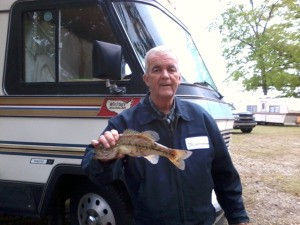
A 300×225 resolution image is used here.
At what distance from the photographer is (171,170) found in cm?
233

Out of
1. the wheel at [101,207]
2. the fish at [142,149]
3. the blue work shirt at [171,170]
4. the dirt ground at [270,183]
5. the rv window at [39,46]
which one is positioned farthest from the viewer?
the dirt ground at [270,183]

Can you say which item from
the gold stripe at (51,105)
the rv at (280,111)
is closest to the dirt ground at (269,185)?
the gold stripe at (51,105)

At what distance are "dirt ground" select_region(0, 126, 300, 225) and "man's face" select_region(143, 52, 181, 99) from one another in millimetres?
3678

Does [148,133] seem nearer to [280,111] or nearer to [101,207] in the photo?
[101,207]

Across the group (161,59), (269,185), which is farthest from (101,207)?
(269,185)

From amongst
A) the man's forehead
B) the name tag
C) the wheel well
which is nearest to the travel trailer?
the wheel well

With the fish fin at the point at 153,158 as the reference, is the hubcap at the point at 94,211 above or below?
below

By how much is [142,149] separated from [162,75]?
51 cm

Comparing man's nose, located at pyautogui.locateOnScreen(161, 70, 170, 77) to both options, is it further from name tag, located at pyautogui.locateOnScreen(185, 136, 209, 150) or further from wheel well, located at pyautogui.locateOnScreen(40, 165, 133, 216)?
wheel well, located at pyautogui.locateOnScreen(40, 165, 133, 216)

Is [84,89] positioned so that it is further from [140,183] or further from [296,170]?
[296,170]

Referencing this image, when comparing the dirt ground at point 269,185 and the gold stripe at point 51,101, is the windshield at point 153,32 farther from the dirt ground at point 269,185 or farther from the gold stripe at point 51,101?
the dirt ground at point 269,185

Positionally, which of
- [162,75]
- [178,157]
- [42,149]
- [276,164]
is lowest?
[276,164]

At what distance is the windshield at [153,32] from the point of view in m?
3.82

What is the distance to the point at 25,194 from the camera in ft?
13.4
